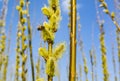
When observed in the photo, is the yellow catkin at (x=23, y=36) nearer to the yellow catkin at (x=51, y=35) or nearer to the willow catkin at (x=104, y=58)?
the yellow catkin at (x=51, y=35)

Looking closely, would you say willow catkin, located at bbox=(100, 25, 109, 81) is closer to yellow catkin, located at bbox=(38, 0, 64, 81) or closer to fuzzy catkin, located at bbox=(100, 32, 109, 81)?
fuzzy catkin, located at bbox=(100, 32, 109, 81)

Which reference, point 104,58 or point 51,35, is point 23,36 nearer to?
point 51,35

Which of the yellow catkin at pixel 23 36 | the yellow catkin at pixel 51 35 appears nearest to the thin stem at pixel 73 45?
the yellow catkin at pixel 51 35

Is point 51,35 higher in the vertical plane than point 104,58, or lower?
lower

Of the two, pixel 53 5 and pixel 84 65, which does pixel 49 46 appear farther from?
pixel 84 65

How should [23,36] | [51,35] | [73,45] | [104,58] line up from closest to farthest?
[73,45] → [51,35] → [23,36] → [104,58]

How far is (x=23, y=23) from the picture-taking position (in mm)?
3053

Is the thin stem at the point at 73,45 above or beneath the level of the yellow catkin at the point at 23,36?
beneath

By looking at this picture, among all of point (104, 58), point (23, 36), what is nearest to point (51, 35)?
point (23, 36)

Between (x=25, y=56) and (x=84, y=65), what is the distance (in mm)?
4272

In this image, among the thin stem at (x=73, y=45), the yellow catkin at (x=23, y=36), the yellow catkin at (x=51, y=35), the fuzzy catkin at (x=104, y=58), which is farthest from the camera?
the fuzzy catkin at (x=104, y=58)

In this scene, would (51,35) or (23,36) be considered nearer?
(51,35)

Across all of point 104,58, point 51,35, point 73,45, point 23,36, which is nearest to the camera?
point 73,45

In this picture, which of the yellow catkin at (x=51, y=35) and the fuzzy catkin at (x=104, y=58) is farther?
Result: the fuzzy catkin at (x=104, y=58)
